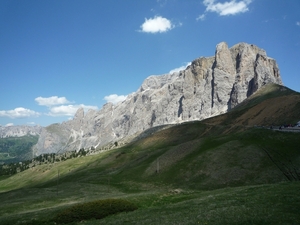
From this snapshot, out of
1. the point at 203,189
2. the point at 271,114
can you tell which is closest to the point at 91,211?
the point at 203,189

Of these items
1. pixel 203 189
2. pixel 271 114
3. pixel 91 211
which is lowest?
pixel 203 189

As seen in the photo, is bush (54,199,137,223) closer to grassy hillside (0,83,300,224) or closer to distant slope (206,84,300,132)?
grassy hillside (0,83,300,224)

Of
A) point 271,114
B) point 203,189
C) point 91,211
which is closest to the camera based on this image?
point 91,211

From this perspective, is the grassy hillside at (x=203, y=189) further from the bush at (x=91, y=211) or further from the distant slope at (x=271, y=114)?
the distant slope at (x=271, y=114)

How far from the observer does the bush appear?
3219 cm

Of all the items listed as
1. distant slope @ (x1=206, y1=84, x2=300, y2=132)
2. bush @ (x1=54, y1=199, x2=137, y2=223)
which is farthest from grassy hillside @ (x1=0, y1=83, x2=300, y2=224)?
distant slope @ (x1=206, y1=84, x2=300, y2=132)

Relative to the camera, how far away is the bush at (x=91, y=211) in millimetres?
32188

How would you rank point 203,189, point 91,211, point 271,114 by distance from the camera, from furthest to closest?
1. point 271,114
2. point 203,189
3. point 91,211

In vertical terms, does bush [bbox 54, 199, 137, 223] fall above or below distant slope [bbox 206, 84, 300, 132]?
below

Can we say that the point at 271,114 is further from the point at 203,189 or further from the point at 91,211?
the point at 91,211

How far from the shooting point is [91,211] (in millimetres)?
32906

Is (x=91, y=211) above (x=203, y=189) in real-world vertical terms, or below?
above

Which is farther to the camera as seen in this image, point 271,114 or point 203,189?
point 271,114

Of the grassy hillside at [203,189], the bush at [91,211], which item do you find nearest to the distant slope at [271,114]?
the grassy hillside at [203,189]
